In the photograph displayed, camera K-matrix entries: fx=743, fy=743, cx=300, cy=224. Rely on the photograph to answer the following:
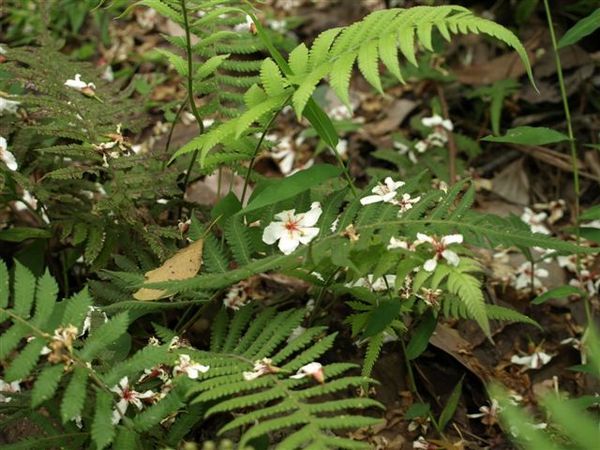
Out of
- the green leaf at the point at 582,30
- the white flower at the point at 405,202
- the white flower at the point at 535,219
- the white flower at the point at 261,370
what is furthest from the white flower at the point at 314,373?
the white flower at the point at 535,219

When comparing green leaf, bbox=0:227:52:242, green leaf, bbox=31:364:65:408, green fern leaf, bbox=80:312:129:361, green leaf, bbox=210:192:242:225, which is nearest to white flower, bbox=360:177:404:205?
green leaf, bbox=210:192:242:225

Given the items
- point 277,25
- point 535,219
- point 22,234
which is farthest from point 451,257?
point 277,25

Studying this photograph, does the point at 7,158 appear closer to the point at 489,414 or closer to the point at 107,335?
the point at 107,335

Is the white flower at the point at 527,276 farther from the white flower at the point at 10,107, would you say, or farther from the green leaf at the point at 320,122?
the white flower at the point at 10,107

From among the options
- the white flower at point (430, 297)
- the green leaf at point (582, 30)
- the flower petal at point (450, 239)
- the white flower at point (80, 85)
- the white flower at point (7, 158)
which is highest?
the green leaf at point (582, 30)

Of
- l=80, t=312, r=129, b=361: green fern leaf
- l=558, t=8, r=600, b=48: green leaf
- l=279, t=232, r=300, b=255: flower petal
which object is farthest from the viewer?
l=558, t=8, r=600, b=48: green leaf

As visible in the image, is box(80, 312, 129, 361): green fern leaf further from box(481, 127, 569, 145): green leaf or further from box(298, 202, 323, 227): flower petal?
box(481, 127, 569, 145): green leaf

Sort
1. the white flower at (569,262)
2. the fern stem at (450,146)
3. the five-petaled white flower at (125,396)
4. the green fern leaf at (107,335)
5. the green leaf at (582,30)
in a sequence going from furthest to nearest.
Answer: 1. the fern stem at (450,146)
2. the white flower at (569,262)
3. the green leaf at (582,30)
4. the five-petaled white flower at (125,396)
5. the green fern leaf at (107,335)
